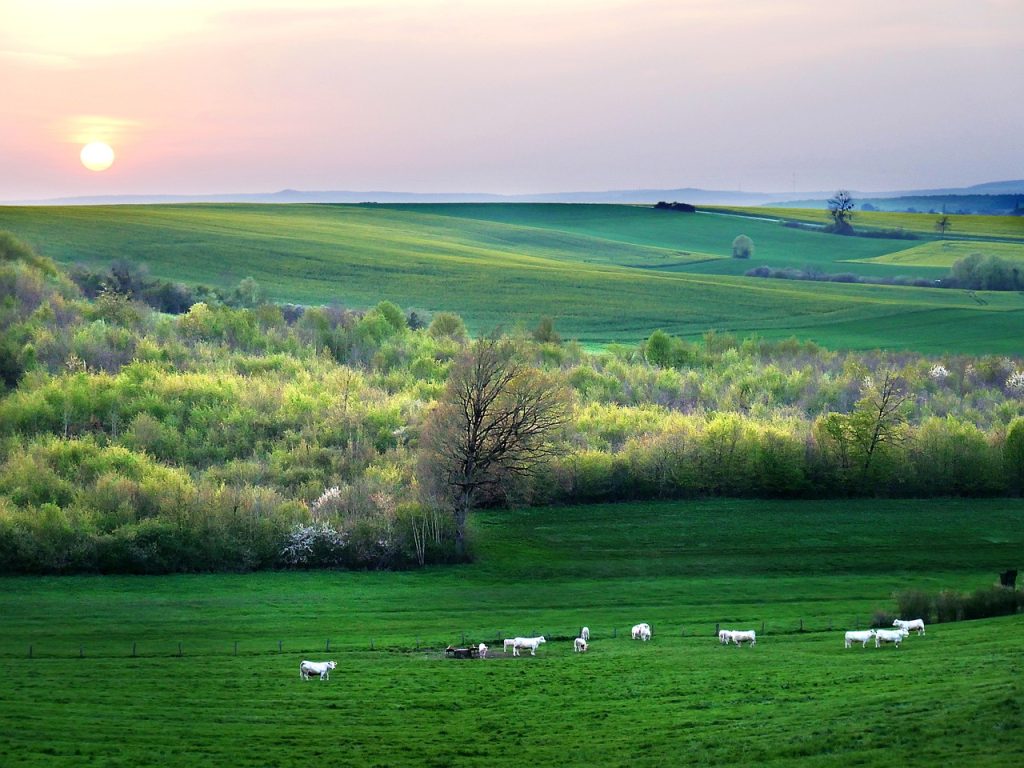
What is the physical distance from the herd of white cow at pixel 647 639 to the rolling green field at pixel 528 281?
79.0 meters

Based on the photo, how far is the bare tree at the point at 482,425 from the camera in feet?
218

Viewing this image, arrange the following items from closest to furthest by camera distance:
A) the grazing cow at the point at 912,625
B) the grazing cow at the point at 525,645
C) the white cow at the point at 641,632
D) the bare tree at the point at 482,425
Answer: the grazing cow at the point at 525,645, the grazing cow at the point at 912,625, the white cow at the point at 641,632, the bare tree at the point at 482,425

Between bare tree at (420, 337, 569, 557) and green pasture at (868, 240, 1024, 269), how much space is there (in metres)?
120

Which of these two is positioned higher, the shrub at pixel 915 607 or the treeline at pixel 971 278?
the treeline at pixel 971 278

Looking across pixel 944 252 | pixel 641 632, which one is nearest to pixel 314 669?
pixel 641 632

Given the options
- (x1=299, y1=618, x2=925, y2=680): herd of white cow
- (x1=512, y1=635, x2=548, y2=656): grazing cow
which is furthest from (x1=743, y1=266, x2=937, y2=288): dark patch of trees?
(x1=512, y1=635, x2=548, y2=656): grazing cow

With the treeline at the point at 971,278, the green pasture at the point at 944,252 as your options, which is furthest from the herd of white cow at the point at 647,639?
the green pasture at the point at 944,252

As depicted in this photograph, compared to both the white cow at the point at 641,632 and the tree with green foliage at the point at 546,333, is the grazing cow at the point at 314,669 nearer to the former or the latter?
the white cow at the point at 641,632

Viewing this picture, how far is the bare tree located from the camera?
66500 millimetres

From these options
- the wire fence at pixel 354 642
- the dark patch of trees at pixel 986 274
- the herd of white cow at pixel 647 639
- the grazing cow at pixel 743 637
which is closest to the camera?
the herd of white cow at pixel 647 639

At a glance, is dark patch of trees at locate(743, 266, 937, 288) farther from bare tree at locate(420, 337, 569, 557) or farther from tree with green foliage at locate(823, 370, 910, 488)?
bare tree at locate(420, 337, 569, 557)

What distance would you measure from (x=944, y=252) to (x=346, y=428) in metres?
128

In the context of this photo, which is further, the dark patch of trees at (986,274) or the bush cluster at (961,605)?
the dark patch of trees at (986,274)

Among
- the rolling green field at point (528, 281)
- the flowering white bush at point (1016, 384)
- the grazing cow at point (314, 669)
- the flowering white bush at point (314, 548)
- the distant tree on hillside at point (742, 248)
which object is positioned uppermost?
the distant tree on hillside at point (742, 248)
